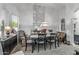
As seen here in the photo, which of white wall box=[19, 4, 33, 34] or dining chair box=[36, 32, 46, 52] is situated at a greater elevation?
white wall box=[19, 4, 33, 34]

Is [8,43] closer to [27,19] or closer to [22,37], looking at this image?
[22,37]

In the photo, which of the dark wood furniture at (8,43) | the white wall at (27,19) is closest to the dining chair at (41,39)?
the white wall at (27,19)

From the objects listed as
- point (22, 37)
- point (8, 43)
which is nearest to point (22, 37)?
point (22, 37)

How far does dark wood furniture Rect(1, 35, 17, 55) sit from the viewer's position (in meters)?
1.96

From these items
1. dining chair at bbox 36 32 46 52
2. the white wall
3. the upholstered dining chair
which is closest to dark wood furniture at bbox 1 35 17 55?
the upholstered dining chair

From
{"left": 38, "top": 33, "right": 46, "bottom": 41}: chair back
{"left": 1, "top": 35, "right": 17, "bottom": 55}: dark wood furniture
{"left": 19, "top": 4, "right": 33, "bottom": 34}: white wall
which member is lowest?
{"left": 1, "top": 35, "right": 17, "bottom": 55}: dark wood furniture

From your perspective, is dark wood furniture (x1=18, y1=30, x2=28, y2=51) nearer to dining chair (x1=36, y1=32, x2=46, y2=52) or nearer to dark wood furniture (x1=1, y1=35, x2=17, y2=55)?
dark wood furniture (x1=1, y1=35, x2=17, y2=55)

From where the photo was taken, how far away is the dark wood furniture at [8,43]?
1.96m

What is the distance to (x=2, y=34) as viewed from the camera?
197 centimetres

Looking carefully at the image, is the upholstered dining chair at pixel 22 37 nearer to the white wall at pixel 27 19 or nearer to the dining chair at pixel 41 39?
the white wall at pixel 27 19

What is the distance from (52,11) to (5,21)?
33.3 inches

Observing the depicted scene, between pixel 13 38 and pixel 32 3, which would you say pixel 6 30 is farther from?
pixel 32 3

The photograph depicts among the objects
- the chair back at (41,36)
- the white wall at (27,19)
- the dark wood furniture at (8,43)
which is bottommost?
the dark wood furniture at (8,43)
